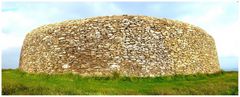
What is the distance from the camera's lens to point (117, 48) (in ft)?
60.5

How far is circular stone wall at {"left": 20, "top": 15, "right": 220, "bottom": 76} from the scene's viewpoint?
18.3 m

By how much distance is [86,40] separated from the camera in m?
A: 18.9

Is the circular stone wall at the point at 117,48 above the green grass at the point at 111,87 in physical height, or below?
above

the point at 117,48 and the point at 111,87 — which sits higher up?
the point at 117,48

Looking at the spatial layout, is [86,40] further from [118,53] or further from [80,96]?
[80,96]

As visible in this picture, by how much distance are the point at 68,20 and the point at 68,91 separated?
713cm

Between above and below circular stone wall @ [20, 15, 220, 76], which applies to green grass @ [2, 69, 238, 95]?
below

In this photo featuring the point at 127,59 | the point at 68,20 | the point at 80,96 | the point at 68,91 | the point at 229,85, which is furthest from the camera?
the point at 68,20

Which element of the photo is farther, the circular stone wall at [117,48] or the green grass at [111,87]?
the circular stone wall at [117,48]

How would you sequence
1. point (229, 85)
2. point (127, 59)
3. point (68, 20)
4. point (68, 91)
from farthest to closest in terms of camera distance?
1. point (68, 20)
2. point (127, 59)
3. point (229, 85)
4. point (68, 91)

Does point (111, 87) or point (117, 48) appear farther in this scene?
point (117, 48)

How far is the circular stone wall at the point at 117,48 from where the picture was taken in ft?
60.0

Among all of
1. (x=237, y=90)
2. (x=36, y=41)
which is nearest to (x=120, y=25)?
(x=36, y=41)

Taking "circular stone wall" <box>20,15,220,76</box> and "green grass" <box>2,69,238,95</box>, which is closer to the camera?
"green grass" <box>2,69,238,95</box>
